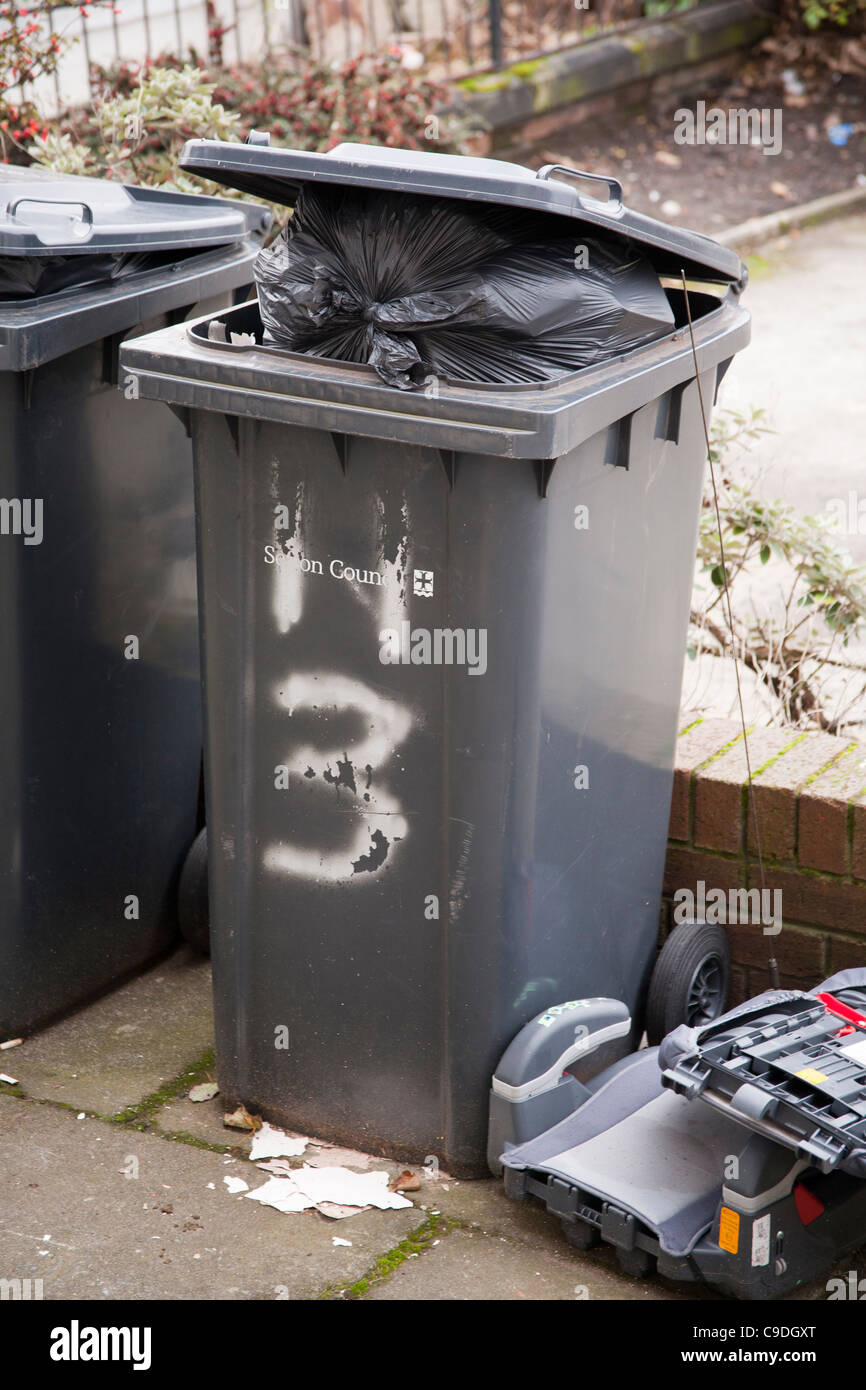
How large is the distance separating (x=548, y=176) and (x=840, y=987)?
1633mm

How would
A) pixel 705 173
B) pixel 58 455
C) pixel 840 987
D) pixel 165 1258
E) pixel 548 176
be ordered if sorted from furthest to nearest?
pixel 705 173, pixel 58 455, pixel 840 987, pixel 165 1258, pixel 548 176

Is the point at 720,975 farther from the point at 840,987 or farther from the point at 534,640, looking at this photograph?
the point at 534,640

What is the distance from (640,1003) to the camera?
3.37 m

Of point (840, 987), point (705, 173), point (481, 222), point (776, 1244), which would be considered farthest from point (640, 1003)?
point (705, 173)

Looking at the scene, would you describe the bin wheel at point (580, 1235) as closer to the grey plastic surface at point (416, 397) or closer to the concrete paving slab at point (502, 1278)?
the concrete paving slab at point (502, 1278)

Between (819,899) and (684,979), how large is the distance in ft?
1.14

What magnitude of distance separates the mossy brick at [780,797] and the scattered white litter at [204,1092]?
4.30ft

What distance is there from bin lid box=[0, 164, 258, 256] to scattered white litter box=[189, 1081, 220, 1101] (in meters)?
1.79

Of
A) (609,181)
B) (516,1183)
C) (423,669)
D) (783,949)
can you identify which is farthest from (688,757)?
(609,181)

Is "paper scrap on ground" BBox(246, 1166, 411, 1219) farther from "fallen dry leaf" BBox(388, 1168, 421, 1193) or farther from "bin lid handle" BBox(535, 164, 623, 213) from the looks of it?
"bin lid handle" BBox(535, 164, 623, 213)

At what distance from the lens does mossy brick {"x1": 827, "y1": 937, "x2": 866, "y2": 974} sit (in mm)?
3270

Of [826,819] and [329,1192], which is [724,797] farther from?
[329,1192]

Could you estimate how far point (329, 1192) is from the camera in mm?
2945

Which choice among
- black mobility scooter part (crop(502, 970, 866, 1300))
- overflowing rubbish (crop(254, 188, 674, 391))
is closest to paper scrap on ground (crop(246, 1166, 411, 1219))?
black mobility scooter part (crop(502, 970, 866, 1300))
